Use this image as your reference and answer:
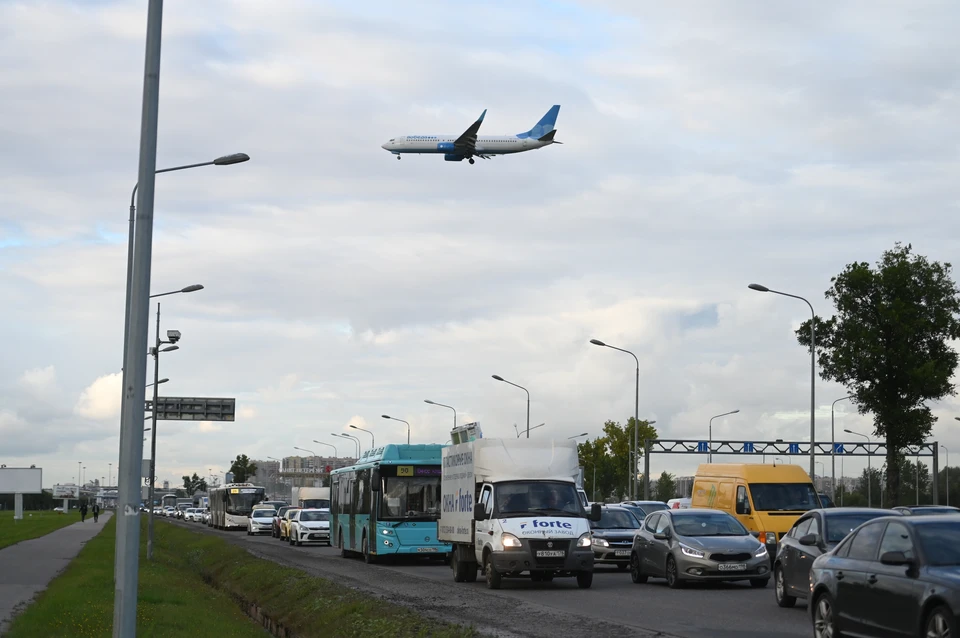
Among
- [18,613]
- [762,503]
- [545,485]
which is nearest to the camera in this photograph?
[18,613]

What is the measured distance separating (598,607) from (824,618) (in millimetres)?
6716

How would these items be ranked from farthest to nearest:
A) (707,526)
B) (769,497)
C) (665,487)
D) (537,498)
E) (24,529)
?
(665,487), (24,529), (769,497), (537,498), (707,526)

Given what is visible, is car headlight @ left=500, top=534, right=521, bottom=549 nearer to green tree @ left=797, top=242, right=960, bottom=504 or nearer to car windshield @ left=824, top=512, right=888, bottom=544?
car windshield @ left=824, top=512, right=888, bottom=544

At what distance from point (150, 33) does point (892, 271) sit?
54.3 meters

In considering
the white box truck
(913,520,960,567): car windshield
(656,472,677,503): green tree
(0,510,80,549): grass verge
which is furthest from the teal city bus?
(656,472,677,503): green tree

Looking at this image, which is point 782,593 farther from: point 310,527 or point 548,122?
point 548,122

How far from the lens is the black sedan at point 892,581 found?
10.8 m

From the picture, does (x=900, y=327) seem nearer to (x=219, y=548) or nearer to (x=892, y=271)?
(x=892, y=271)

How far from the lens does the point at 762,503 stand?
28656 millimetres

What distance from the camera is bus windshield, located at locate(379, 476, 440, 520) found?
35.2m

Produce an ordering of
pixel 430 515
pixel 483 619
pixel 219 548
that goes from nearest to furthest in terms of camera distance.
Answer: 1. pixel 483 619
2. pixel 430 515
3. pixel 219 548

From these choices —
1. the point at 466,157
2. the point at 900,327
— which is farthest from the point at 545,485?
the point at 466,157

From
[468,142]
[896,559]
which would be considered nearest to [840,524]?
[896,559]

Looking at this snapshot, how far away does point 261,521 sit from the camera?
74.2 meters
